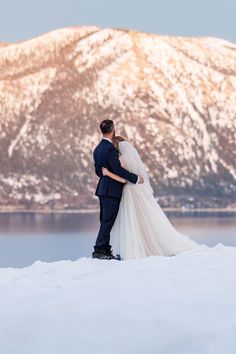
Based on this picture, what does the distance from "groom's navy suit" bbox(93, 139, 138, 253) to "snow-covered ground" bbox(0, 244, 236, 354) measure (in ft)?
7.07

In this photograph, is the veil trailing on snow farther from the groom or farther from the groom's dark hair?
the groom's dark hair

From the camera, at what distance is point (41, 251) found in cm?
12669

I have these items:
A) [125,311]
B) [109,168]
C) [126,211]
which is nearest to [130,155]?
[109,168]

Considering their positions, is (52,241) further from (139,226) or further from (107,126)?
(107,126)

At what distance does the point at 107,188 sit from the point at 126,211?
2.37 ft

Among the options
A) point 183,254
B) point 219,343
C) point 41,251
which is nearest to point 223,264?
point 183,254

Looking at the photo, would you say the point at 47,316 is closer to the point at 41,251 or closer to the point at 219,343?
the point at 219,343

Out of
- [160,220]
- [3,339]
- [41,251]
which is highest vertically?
[160,220]

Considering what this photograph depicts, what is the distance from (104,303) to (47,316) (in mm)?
989

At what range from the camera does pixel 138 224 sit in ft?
63.7

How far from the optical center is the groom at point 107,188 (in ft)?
61.1

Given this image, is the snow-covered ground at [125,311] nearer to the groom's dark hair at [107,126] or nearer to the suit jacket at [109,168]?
the suit jacket at [109,168]

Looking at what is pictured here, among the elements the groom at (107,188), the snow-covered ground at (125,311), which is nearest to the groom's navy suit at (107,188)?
the groom at (107,188)

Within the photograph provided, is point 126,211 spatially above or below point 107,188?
below
